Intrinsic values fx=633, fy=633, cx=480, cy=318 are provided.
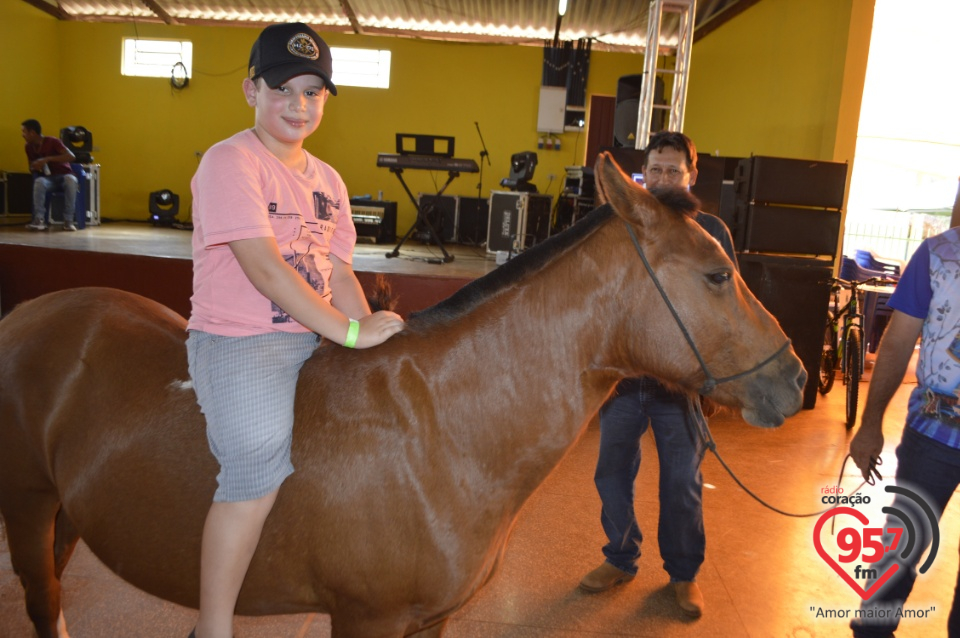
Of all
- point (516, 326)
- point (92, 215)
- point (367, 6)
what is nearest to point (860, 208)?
point (367, 6)

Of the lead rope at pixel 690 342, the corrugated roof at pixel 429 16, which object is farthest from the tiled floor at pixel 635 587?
the corrugated roof at pixel 429 16

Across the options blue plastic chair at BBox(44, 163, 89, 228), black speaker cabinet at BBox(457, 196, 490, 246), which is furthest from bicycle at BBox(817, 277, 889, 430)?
blue plastic chair at BBox(44, 163, 89, 228)

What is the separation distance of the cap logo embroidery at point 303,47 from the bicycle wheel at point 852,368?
5683mm

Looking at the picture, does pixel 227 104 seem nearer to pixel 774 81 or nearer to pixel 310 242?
pixel 774 81

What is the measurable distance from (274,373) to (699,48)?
49.2ft

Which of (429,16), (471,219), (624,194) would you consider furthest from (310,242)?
(429,16)

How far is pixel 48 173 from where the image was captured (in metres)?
11.2

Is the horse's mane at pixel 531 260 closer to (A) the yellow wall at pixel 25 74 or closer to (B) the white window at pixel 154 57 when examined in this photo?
(B) the white window at pixel 154 57

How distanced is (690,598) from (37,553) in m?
2.52

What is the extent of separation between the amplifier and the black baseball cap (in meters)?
10.6

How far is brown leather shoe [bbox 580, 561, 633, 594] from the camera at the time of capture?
291 centimetres

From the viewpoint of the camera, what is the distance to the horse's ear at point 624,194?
146 centimetres

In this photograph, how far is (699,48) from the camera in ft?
46.4

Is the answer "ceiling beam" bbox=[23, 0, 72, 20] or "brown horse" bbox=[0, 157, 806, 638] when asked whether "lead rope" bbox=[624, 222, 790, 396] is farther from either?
"ceiling beam" bbox=[23, 0, 72, 20]
